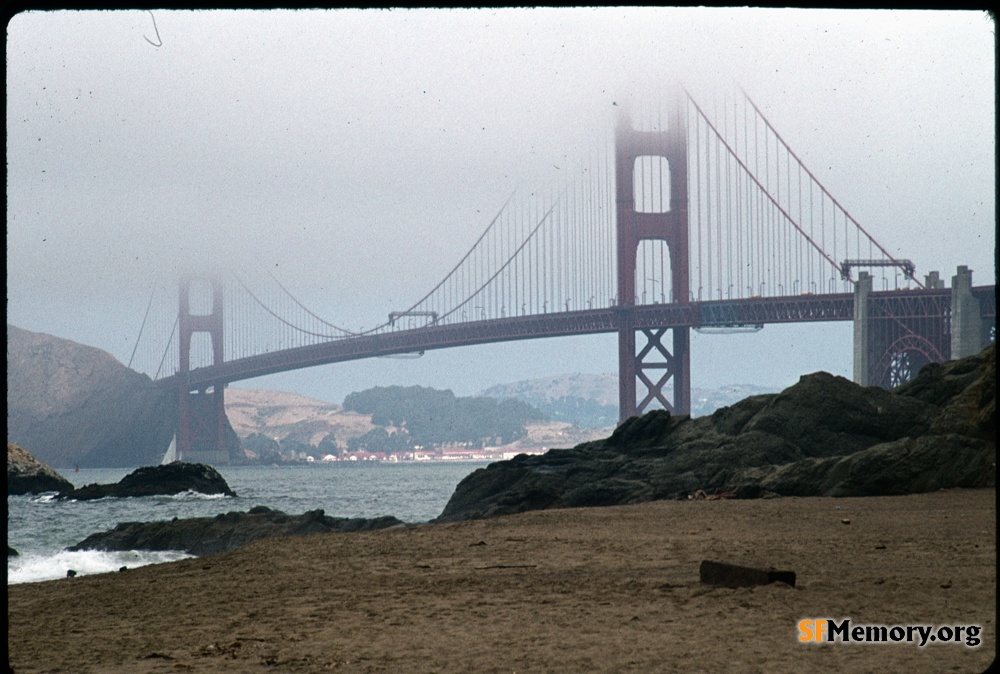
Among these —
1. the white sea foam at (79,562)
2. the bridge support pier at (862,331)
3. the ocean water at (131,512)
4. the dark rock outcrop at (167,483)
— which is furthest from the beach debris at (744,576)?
the bridge support pier at (862,331)

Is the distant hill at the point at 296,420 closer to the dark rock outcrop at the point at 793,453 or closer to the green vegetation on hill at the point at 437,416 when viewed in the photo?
the green vegetation on hill at the point at 437,416

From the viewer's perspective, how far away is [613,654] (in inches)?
207

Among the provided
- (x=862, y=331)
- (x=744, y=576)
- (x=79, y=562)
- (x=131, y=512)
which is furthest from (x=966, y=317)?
(x=744, y=576)

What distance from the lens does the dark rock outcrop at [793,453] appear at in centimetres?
1420

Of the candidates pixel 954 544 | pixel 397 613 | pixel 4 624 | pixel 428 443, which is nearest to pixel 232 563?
pixel 397 613

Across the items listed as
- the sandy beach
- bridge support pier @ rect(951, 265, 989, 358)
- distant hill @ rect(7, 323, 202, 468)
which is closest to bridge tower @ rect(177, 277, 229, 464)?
distant hill @ rect(7, 323, 202, 468)

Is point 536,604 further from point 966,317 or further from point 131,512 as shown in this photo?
point 966,317

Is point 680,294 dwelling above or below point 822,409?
above

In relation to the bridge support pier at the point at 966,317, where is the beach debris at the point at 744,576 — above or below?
below

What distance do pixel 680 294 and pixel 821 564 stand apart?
4717 centimetres

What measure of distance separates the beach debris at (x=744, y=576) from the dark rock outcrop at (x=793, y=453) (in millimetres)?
7707

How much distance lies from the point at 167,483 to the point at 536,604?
38.9 metres

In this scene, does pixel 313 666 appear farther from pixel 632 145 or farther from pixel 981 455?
pixel 632 145

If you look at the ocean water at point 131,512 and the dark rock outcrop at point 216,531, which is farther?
the dark rock outcrop at point 216,531
